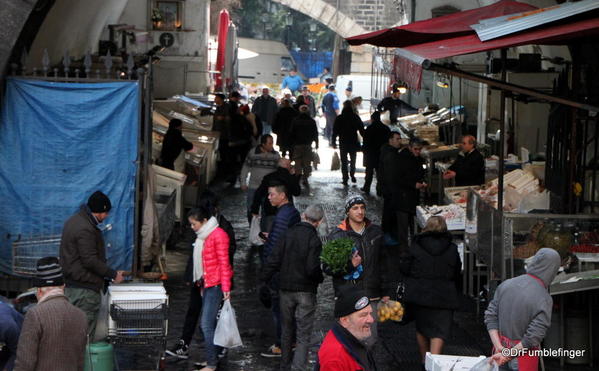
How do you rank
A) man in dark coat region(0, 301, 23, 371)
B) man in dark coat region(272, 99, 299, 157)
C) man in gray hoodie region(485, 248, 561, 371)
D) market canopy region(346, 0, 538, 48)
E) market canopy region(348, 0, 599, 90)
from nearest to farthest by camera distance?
man in dark coat region(0, 301, 23, 371), man in gray hoodie region(485, 248, 561, 371), market canopy region(348, 0, 599, 90), market canopy region(346, 0, 538, 48), man in dark coat region(272, 99, 299, 157)

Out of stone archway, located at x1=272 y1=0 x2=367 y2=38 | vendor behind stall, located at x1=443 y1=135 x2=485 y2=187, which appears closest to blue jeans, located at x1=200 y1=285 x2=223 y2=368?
vendor behind stall, located at x1=443 y1=135 x2=485 y2=187

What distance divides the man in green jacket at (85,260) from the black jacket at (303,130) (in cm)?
1173

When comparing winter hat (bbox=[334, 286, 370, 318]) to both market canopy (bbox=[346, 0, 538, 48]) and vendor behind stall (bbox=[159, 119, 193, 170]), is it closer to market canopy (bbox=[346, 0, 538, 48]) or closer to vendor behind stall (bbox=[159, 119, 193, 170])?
market canopy (bbox=[346, 0, 538, 48])

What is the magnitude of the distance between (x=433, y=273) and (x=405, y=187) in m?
5.70

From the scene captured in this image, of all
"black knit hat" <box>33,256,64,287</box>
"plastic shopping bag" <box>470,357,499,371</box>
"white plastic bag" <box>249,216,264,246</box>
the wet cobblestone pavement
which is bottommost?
the wet cobblestone pavement

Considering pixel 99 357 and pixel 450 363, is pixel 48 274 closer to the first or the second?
pixel 99 357

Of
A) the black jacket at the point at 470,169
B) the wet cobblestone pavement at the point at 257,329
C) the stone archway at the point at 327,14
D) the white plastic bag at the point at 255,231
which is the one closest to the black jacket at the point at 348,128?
the wet cobblestone pavement at the point at 257,329

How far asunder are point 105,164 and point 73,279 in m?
2.28

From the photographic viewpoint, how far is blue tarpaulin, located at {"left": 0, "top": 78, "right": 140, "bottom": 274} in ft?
37.3

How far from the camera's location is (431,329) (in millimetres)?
9297

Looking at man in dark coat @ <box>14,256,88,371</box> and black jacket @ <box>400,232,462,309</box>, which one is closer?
man in dark coat @ <box>14,256,88,371</box>

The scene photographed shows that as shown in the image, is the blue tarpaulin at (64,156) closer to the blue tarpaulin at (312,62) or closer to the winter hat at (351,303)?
the winter hat at (351,303)

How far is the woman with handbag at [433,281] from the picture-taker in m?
9.20

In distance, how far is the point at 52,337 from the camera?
23.0ft
